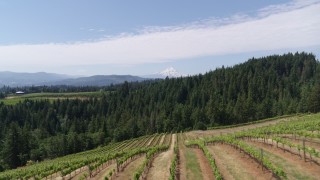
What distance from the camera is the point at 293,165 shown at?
34875 millimetres

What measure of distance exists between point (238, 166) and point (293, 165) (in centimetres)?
572

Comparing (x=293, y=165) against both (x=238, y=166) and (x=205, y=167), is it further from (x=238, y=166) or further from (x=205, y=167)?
(x=205, y=167)

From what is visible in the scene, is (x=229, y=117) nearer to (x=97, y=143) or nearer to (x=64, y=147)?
(x=97, y=143)

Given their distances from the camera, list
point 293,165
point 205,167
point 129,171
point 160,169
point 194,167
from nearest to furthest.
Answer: point 293,165
point 205,167
point 194,167
point 160,169
point 129,171

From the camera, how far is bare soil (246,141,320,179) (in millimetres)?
31837

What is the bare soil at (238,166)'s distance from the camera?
34.2m

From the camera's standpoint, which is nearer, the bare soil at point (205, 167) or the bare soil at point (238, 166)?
the bare soil at point (238, 166)

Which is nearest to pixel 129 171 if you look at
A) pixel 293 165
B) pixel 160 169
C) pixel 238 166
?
pixel 160 169

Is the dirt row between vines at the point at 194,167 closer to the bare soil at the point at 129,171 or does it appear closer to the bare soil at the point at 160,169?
the bare soil at the point at 160,169

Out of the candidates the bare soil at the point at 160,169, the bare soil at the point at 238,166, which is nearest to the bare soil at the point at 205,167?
the bare soil at the point at 238,166

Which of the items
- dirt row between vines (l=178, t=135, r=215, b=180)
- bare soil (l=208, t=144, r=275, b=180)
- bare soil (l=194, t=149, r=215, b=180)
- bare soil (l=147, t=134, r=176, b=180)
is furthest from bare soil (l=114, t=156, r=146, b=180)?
bare soil (l=208, t=144, r=275, b=180)

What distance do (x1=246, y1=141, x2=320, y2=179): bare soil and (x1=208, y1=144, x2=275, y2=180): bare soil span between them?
1919 millimetres

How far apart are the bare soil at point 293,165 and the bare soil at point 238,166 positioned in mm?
1919

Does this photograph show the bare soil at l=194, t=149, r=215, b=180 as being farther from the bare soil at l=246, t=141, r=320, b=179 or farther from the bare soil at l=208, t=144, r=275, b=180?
the bare soil at l=246, t=141, r=320, b=179
